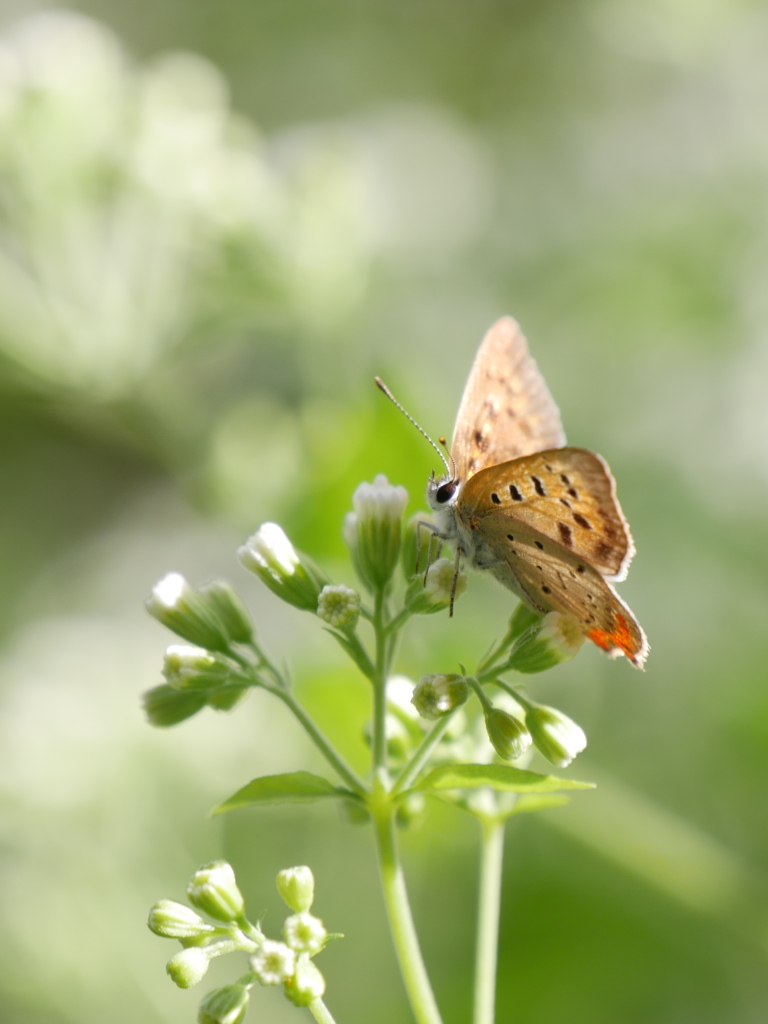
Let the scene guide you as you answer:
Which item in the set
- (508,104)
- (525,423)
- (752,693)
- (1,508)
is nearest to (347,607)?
(525,423)

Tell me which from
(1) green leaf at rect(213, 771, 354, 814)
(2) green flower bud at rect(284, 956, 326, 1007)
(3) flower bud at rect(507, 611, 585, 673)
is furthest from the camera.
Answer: (3) flower bud at rect(507, 611, 585, 673)

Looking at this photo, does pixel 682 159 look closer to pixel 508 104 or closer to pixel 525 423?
pixel 508 104

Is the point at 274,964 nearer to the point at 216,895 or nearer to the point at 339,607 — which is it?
the point at 216,895

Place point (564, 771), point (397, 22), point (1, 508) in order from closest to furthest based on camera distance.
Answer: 1. point (564, 771)
2. point (1, 508)
3. point (397, 22)

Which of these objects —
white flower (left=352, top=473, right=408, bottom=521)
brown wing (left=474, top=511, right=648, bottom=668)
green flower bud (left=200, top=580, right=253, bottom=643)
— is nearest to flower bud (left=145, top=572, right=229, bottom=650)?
green flower bud (left=200, top=580, right=253, bottom=643)

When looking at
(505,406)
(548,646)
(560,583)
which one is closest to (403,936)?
(548,646)

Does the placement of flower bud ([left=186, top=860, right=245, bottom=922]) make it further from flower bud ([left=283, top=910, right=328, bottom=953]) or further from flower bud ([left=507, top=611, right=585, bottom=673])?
flower bud ([left=507, top=611, right=585, bottom=673])
